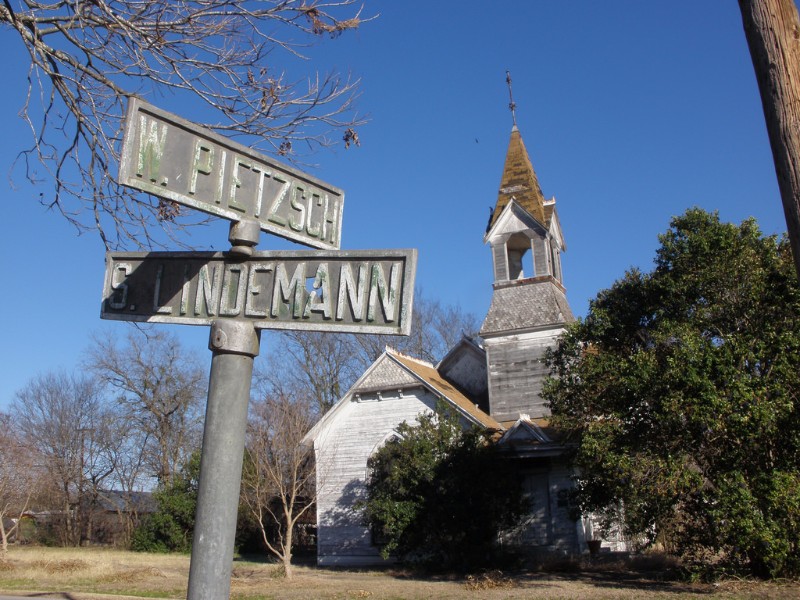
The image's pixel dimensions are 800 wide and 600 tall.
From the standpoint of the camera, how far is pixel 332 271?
2.88 m

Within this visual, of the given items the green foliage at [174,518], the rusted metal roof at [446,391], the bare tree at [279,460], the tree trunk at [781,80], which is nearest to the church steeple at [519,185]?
the rusted metal roof at [446,391]

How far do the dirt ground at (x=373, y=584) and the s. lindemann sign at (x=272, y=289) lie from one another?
10457 mm

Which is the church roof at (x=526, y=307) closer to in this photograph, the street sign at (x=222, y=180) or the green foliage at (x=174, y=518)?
the green foliage at (x=174, y=518)

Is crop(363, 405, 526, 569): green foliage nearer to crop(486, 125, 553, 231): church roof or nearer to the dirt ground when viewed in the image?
the dirt ground

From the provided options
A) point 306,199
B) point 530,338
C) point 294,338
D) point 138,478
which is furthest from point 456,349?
point 138,478

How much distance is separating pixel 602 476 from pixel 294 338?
34471 millimetres

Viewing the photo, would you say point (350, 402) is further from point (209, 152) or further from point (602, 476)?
point (209, 152)

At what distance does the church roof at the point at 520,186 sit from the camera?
89.0 feet

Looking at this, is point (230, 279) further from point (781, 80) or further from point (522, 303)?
point (522, 303)

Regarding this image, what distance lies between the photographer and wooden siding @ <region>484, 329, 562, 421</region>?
2528cm

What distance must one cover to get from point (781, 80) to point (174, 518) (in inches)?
1334

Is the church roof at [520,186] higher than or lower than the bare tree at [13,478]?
higher

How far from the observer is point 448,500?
20828 mm

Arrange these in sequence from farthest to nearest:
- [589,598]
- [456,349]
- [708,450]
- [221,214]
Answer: [456,349], [708,450], [589,598], [221,214]
